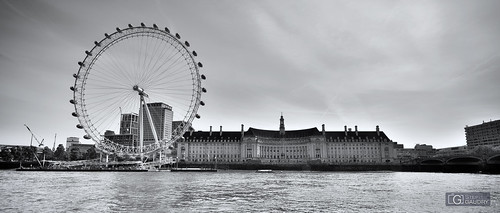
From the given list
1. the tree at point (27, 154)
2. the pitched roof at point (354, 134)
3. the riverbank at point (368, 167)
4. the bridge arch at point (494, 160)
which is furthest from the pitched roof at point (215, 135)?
the bridge arch at point (494, 160)

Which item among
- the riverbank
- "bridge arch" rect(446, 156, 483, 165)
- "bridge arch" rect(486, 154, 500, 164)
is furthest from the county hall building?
"bridge arch" rect(486, 154, 500, 164)

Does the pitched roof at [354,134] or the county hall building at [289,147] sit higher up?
the pitched roof at [354,134]

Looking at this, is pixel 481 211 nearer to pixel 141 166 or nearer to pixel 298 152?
pixel 141 166

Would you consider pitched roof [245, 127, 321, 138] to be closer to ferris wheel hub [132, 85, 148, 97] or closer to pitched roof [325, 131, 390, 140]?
pitched roof [325, 131, 390, 140]

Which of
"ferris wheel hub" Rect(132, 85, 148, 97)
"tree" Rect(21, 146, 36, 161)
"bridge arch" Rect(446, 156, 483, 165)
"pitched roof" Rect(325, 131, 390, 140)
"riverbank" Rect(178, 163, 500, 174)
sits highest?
"ferris wheel hub" Rect(132, 85, 148, 97)

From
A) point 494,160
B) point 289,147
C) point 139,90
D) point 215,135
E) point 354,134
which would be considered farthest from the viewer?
point 289,147

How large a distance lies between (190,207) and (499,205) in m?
24.1

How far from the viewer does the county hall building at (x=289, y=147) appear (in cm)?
16138

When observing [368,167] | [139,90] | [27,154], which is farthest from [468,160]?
[27,154]

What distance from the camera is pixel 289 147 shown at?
177000 millimetres

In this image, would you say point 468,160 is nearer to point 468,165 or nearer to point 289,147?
point 468,165

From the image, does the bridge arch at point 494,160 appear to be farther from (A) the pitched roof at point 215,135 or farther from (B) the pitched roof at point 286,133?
(A) the pitched roof at point 215,135

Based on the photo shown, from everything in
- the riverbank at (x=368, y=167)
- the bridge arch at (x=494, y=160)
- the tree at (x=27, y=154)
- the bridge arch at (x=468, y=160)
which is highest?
the tree at (x=27, y=154)

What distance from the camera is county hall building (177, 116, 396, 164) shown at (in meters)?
161
